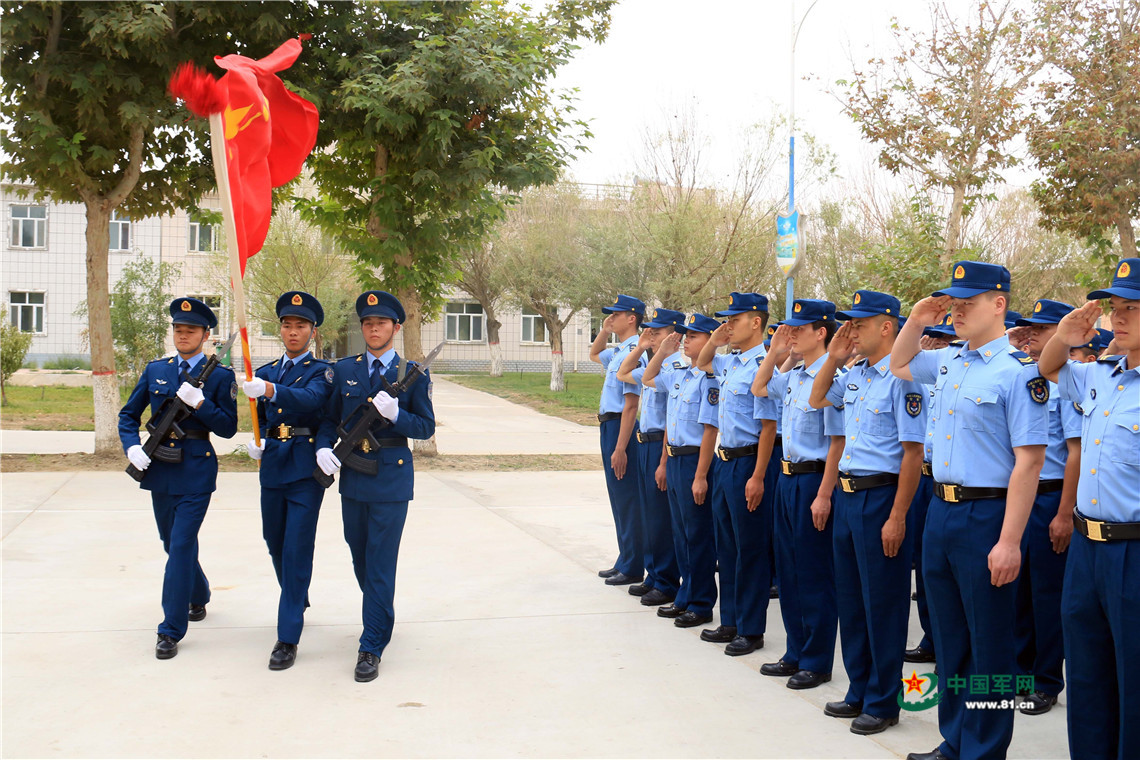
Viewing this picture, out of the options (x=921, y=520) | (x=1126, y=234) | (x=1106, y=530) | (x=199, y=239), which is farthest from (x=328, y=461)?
(x=199, y=239)

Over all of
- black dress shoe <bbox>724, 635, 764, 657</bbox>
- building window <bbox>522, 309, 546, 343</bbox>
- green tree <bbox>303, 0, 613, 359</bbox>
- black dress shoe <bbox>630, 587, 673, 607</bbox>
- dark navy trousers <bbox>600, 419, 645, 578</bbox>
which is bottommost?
black dress shoe <bbox>630, 587, 673, 607</bbox>

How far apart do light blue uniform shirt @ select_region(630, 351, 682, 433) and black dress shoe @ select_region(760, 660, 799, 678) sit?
2135 mm

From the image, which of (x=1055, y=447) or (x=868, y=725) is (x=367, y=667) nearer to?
(x=868, y=725)

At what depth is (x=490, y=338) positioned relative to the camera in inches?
1764

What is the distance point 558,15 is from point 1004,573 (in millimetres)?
12490

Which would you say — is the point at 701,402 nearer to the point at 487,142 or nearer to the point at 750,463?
the point at 750,463

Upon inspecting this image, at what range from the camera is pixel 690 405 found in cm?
621

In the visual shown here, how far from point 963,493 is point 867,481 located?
675mm

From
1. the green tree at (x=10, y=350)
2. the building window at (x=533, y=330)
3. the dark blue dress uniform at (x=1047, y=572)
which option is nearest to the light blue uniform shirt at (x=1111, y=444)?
the dark blue dress uniform at (x=1047, y=572)

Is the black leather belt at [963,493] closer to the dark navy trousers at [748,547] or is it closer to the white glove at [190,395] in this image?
the dark navy trousers at [748,547]

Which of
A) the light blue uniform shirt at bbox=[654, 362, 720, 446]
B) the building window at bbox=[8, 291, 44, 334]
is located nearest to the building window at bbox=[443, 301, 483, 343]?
the building window at bbox=[8, 291, 44, 334]

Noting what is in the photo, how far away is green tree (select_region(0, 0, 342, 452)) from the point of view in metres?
11.2

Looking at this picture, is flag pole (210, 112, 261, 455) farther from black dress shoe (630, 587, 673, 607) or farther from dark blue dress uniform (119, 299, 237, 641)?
black dress shoe (630, 587, 673, 607)

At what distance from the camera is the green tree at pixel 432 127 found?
478 inches
